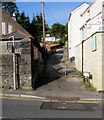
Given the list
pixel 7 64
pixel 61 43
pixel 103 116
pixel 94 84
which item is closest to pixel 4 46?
pixel 7 64

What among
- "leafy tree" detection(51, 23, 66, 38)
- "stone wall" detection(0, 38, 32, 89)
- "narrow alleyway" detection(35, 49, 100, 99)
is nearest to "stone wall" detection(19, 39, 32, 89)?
"stone wall" detection(0, 38, 32, 89)

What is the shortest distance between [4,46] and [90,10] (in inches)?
469

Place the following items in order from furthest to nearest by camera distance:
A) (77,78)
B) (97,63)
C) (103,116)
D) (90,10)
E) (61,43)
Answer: (61,43), (90,10), (77,78), (97,63), (103,116)

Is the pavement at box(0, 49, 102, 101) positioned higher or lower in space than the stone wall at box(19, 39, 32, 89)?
lower

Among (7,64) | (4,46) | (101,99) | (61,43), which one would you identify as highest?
(61,43)

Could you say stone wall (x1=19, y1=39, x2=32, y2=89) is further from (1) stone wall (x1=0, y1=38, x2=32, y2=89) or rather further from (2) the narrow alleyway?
(2) the narrow alleyway

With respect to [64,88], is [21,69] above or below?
above

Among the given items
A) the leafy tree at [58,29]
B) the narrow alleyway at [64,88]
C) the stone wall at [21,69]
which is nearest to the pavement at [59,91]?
the narrow alleyway at [64,88]

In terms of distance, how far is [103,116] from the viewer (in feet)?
20.2

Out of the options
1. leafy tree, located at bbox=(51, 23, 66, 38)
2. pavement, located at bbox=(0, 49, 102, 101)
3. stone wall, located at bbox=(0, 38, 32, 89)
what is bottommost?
pavement, located at bbox=(0, 49, 102, 101)

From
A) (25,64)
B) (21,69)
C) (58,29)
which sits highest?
(58,29)

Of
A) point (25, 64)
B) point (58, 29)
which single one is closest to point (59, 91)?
point (25, 64)

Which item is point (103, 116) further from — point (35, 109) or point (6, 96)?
point (6, 96)

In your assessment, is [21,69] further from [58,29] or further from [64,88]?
[58,29]
